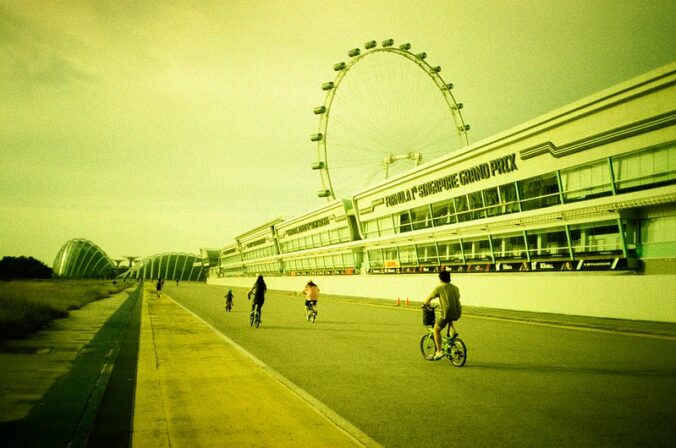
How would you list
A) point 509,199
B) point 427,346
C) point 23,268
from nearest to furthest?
point 427,346, point 509,199, point 23,268

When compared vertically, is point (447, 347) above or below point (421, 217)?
below

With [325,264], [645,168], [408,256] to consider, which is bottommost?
[408,256]

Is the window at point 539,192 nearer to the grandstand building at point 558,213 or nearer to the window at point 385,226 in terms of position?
the grandstand building at point 558,213

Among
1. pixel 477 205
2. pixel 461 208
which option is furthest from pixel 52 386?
pixel 461 208

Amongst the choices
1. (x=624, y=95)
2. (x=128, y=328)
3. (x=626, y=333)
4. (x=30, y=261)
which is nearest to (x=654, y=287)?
(x=626, y=333)

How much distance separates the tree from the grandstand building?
88.1 m

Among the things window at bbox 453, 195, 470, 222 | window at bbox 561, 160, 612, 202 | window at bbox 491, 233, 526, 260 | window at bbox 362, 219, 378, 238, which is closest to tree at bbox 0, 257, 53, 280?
window at bbox 362, 219, 378, 238

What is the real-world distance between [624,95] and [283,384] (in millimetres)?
19774

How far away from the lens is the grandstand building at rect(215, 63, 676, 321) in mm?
19062

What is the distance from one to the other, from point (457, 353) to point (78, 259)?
173 m

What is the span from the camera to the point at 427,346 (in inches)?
412

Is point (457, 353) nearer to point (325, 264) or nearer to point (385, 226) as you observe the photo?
point (385, 226)

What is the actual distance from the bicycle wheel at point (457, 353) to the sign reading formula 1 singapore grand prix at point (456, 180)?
2016cm

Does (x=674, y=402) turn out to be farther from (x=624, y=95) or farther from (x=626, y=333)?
(x=624, y=95)
